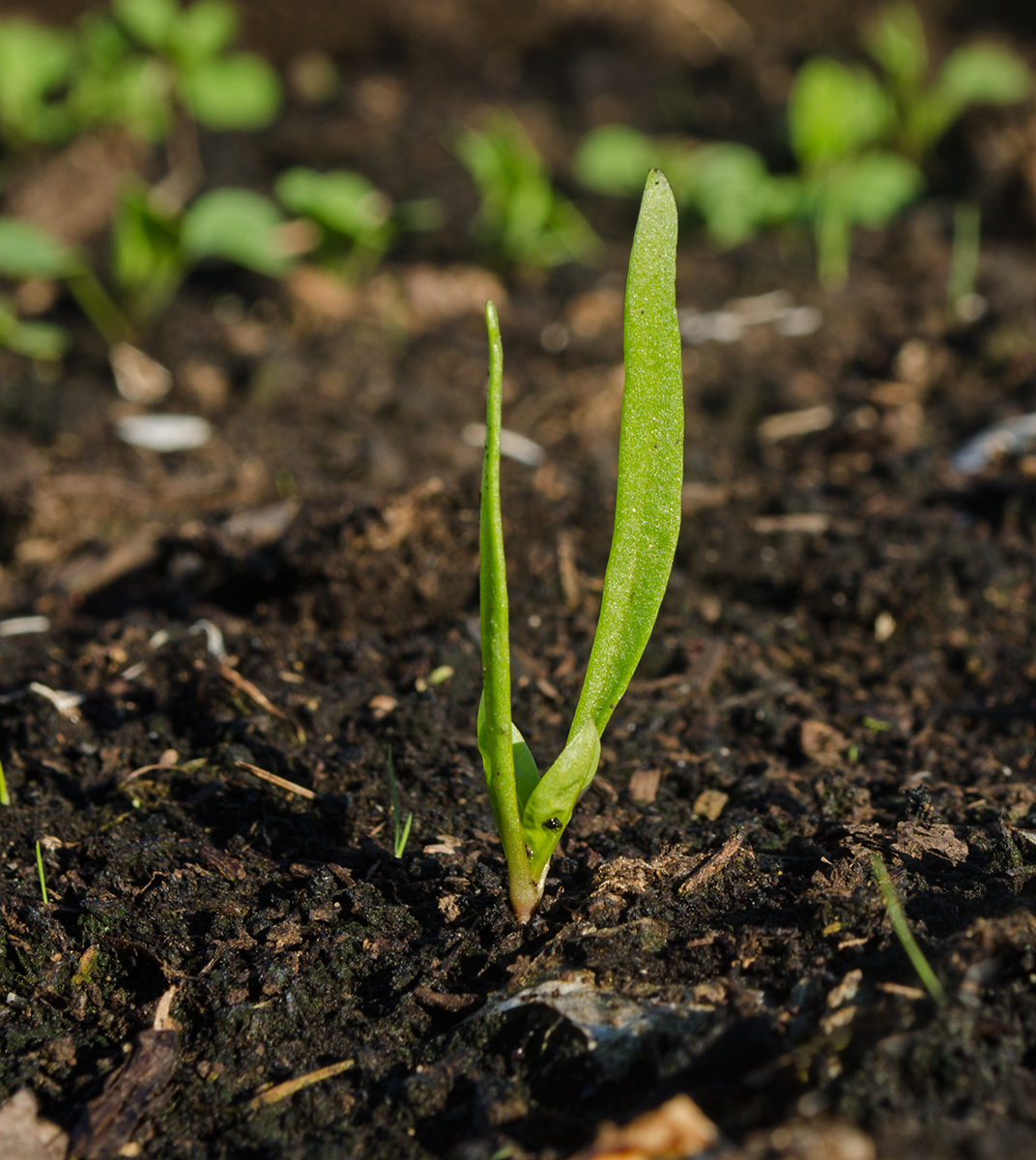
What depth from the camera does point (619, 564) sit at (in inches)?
40.9

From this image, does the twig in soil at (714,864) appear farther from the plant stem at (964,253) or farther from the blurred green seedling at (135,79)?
the blurred green seedling at (135,79)

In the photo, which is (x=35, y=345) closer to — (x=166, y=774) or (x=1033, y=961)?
(x=166, y=774)

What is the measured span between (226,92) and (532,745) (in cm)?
298

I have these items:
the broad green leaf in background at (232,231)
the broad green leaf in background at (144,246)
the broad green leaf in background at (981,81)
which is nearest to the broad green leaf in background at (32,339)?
the broad green leaf in background at (144,246)

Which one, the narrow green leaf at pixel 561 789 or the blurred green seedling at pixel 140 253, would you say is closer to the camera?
the narrow green leaf at pixel 561 789

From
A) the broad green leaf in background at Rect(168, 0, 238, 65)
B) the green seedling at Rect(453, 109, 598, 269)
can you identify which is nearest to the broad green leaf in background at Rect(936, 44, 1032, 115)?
the green seedling at Rect(453, 109, 598, 269)

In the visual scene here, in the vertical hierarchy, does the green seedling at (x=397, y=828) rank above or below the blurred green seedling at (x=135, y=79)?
below

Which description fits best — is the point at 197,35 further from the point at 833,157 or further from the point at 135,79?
the point at 833,157

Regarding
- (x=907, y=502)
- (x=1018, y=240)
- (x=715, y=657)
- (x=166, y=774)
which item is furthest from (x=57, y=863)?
(x=1018, y=240)

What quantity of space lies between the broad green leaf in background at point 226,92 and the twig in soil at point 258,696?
269cm

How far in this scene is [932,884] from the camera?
111 centimetres

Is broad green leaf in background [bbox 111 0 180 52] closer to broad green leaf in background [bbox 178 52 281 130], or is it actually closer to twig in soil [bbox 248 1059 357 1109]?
broad green leaf in background [bbox 178 52 281 130]

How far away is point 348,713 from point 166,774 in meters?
0.26

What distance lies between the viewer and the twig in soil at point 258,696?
4.84ft
